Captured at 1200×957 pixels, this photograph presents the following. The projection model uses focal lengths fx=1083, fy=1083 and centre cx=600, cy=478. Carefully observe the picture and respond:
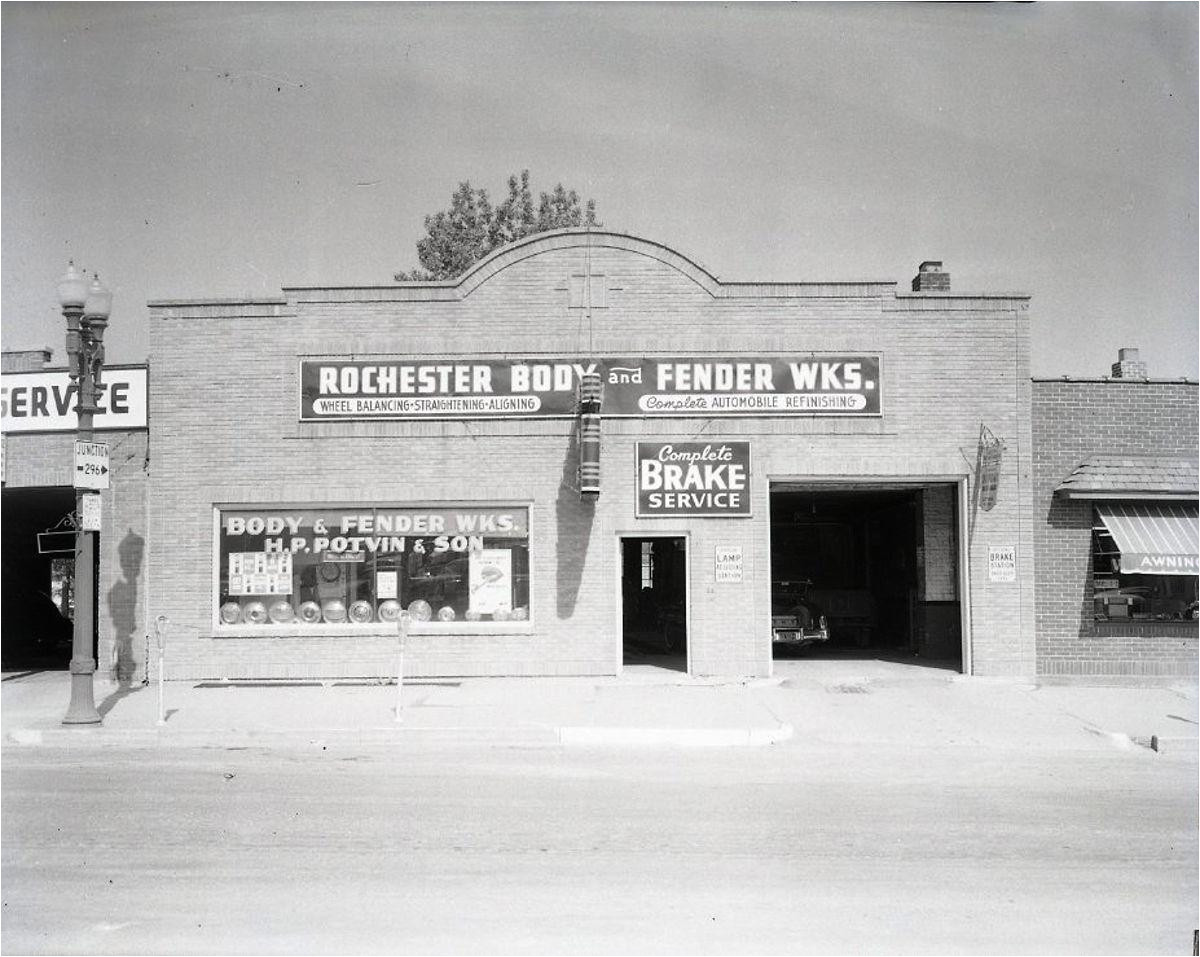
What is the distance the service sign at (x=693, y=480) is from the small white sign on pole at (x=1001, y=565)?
366 cm

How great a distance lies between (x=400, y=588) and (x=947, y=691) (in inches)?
320

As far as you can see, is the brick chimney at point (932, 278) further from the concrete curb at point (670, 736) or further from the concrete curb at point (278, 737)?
the concrete curb at point (278, 737)

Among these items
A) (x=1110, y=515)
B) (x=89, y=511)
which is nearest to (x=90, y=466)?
(x=89, y=511)

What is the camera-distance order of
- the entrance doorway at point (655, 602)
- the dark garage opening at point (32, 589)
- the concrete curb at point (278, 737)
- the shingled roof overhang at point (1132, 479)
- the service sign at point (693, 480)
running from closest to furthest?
the concrete curb at point (278, 737) → the shingled roof overhang at point (1132, 479) → the service sign at point (693, 480) → the entrance doorway at point (655, 602) → the dark garage opening at point (32, 589)

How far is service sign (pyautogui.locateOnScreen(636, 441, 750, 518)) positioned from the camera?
1606 centimetres

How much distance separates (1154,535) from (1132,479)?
87 cm

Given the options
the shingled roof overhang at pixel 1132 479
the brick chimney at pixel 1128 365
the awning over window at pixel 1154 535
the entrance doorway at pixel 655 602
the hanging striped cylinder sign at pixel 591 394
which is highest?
the brick chimney at pixel 1128 365

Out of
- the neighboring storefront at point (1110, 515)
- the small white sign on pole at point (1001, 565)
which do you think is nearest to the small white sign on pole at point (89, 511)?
the small white sign on pole at point (1001, 565)

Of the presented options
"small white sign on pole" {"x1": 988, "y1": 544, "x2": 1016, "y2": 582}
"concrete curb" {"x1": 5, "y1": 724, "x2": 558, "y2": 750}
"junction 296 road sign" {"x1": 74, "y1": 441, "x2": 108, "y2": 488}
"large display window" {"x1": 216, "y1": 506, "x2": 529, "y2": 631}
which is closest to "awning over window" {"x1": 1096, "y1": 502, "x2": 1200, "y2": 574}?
"small white sign on pole" {"x1": 988, "y1": 544, "x2": 1016, "y2": 582}

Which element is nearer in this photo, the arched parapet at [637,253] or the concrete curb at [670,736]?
the concrete curb at [670,736]

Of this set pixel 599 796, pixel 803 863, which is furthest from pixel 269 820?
pixel 803 863

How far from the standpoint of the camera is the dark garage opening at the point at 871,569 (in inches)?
691

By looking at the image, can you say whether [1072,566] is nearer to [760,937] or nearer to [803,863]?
[803,863]

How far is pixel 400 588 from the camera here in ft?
53.9
